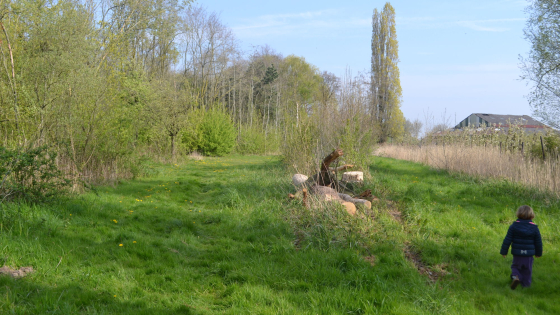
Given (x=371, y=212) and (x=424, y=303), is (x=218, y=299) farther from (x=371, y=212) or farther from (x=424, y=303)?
(x=371, y=212)

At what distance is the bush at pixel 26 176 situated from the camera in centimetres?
541

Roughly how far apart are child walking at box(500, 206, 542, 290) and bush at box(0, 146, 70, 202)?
700 centimetres

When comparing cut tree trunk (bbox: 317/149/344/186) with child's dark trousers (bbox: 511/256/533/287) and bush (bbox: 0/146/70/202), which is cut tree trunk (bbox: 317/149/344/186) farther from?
bush (bbox: 0/146/70/202)

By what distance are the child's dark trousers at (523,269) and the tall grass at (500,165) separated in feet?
14.3

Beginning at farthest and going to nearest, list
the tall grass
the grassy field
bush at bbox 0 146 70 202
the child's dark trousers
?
the tall grass < bush at bbox 0 146 70 202 < the child's dark trousers < the grassy field

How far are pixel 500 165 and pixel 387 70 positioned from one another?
25784mm

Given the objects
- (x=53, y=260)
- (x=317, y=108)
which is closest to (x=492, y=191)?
(x=317, y=108)

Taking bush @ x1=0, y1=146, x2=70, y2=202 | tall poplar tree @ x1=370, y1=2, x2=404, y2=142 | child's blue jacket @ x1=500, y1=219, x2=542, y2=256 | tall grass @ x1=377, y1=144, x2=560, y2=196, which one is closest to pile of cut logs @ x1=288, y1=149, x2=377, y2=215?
child's blue jacket @ x1=500, y1=219, x2=542, y2=256

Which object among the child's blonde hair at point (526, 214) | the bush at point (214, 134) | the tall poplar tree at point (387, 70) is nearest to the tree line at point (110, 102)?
the bush at point (214, 134)

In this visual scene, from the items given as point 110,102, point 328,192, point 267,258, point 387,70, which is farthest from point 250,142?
point 267,258

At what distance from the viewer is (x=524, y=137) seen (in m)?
15.0

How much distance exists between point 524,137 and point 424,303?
48.0 ft

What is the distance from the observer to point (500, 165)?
10234 millimetres

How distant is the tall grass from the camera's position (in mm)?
8047
